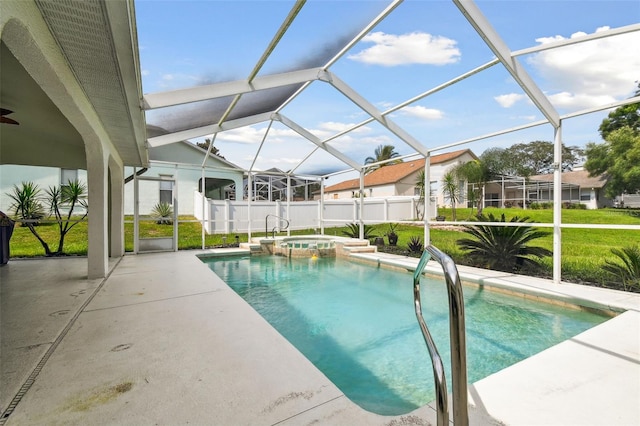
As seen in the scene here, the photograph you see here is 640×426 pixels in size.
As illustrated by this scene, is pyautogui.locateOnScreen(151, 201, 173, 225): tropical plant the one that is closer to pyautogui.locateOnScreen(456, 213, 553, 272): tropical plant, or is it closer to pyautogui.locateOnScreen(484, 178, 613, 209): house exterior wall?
pyautogui.locateOnScreen(456, 213, 553, 272): tropical plant

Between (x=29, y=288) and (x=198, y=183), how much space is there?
10.9m

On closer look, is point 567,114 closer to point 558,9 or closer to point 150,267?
point 558,9

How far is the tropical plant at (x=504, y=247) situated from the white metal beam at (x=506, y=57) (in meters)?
2.25

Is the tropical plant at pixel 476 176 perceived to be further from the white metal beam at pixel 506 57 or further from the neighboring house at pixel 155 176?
the neighboring house at pixel 155 176

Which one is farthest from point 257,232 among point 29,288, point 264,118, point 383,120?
point 29,288

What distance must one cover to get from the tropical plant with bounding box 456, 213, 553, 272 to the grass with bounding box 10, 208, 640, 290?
1.20 feet

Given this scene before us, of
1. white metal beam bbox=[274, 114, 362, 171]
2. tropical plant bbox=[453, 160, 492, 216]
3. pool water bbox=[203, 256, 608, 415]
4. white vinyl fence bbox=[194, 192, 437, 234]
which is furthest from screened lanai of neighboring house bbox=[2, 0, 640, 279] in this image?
white vinyl fence bbox=[194, 192, 437, 234]

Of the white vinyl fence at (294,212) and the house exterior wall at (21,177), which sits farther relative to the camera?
A: the white vinyl fence at (294,212)

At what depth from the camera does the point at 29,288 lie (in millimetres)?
4887

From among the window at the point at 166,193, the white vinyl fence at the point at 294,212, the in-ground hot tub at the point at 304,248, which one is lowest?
the in-ground hot tub at the point at 304,248

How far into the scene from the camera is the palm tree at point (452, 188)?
11.3 metres

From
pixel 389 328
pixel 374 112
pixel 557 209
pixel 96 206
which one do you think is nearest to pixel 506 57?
pixel 557 209

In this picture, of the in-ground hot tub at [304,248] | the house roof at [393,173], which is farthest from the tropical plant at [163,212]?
the house roof at [393,173]

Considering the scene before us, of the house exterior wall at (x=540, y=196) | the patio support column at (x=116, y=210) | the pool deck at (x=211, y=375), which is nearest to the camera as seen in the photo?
the pool deck at (x=211, y=375)
